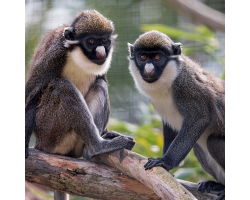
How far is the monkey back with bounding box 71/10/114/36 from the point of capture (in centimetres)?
387

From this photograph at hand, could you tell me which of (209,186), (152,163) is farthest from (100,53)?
(209,186)

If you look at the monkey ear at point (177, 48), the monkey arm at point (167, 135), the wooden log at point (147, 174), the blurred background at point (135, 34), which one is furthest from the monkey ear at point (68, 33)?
the monkey arm at point (167, 135)

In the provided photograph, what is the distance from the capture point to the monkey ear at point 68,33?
3.90 m

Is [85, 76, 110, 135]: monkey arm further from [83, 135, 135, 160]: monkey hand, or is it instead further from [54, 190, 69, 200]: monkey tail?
[54, 190, 69, 200]: monkey tail

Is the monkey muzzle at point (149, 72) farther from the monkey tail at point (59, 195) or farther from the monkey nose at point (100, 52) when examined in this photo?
the monkey tail at point (59, 195)

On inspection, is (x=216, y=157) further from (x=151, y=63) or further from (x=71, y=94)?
(x=71, y=94)

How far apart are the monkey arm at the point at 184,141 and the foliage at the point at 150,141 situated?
1817 mm

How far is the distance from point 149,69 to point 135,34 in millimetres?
1295

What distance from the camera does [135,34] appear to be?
4.88 meters

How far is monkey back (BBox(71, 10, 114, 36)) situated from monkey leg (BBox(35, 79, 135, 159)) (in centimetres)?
61

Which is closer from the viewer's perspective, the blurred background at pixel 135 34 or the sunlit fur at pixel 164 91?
the sunlit fur at pixel 164 91
